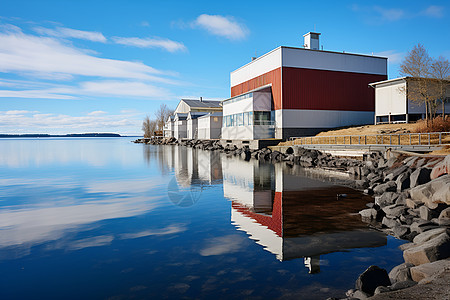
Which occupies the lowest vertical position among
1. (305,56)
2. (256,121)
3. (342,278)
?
(342,278)

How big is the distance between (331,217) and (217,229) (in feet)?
13.0

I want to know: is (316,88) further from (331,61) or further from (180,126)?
(180,126)

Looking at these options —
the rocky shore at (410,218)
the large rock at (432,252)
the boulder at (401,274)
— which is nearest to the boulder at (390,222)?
the rocky shore at (410,218)

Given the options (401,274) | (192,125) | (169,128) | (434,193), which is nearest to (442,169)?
(434,193)

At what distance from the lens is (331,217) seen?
1118cm

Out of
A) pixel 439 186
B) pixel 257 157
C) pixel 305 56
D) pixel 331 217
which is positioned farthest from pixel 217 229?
pixel 305 56

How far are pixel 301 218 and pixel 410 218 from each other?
3.24 meters

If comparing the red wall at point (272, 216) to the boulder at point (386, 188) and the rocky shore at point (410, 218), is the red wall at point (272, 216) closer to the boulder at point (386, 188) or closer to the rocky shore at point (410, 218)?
the rocky shore at point (410, 218)

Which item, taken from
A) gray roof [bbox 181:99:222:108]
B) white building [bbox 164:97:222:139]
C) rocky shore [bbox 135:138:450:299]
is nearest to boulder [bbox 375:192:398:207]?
rocky shore [bbox 135:138:450:299]

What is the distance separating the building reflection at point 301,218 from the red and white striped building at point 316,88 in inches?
890

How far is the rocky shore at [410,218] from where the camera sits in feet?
18.4

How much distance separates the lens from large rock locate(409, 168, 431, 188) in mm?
13336

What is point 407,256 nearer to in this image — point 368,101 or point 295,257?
point 295,257

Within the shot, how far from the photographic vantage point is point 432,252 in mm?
6523
